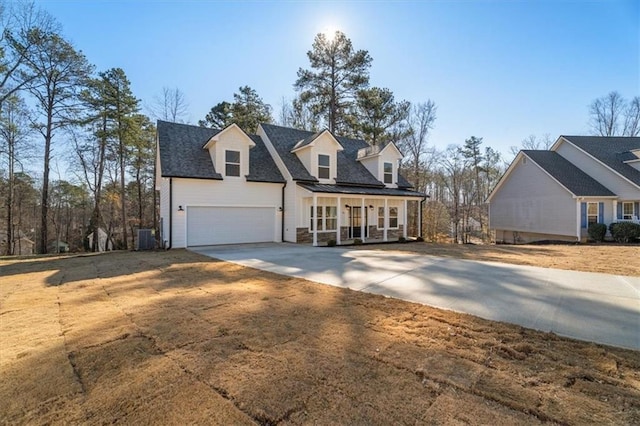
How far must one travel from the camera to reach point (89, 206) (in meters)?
28.4

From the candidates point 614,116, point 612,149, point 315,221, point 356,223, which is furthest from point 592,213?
point 614,116

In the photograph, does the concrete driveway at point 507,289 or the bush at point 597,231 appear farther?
the bush at point 597,231

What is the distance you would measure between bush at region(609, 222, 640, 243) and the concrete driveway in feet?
44.7

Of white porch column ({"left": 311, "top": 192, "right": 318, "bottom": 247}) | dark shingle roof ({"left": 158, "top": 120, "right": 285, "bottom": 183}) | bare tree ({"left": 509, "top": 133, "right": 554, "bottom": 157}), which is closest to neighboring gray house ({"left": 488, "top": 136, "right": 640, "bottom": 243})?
bare tree ({"left": 509, "top": 133, "right": 554, "bottom": 157})

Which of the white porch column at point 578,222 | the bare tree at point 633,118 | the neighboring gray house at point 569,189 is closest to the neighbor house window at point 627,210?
the neighboring gray house at point 569,189

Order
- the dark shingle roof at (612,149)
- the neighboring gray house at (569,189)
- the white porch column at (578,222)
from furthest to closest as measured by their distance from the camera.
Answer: the dark shingle roof at (612,149), the neighboring gray house at (569,189), the white porch column at (578,222)

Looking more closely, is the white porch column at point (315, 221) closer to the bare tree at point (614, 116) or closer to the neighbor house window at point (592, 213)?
the neighbor house window at point (592, 213)

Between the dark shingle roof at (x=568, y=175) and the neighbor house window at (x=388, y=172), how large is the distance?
9.89 m

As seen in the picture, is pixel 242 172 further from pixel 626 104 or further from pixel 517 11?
pixel 626 104

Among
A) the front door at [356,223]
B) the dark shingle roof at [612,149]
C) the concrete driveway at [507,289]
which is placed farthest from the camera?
the dark shingle roof at [612,149]

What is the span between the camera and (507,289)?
5.91 metres

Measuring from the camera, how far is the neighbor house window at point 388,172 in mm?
19484

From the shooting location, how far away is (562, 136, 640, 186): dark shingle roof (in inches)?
741

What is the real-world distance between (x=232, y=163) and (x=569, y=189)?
1957cm
